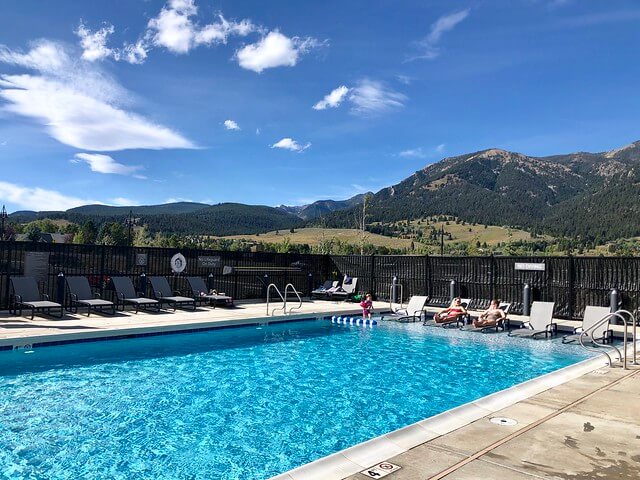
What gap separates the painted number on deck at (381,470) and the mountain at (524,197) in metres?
82.7

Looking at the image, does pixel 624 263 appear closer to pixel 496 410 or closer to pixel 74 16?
pixel 496 410

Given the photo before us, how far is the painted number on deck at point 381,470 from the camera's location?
3316mm

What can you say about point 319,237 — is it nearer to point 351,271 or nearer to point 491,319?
point 351,271

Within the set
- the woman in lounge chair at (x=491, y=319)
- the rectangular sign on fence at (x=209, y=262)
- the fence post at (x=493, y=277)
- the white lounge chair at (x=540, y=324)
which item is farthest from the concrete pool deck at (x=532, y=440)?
the rectangular sign on fence at (x=209, y=262)

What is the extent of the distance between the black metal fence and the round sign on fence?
18 centimetres

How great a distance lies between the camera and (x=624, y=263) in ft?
42.7

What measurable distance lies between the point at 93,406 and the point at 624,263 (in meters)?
13.4

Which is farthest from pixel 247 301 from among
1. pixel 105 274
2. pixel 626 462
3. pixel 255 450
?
pixel 626 462

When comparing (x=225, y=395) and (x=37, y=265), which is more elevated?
(x=37, y=265)

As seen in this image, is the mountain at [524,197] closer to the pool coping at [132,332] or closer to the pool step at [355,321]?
the pool step at [355,321]

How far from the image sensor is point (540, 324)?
1195 cm

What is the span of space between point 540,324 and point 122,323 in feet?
33.5

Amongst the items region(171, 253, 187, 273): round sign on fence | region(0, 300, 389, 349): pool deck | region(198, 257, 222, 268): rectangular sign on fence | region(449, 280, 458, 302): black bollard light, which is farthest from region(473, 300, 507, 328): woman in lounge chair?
region(171, 253, 187, 273): round sign on fence

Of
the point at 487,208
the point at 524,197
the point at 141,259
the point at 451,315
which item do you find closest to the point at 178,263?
the point at 141,259
